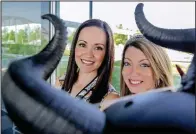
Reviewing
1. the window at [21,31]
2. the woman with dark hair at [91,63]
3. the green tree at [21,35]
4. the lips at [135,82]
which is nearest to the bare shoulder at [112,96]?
the woman with dark hair at [91,63]

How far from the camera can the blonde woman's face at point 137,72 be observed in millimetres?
1533

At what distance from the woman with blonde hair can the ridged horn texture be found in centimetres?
25

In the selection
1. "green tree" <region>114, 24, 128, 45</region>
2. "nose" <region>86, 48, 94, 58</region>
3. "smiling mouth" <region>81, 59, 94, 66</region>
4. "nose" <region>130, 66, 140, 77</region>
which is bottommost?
"nose" <region>130, 66, 140, 77</region>

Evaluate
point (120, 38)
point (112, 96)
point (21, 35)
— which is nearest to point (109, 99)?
point (112, 96)

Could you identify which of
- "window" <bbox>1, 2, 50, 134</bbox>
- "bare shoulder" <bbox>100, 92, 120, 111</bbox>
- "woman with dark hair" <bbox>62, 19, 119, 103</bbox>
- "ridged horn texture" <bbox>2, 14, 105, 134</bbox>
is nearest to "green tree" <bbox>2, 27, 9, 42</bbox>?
"window" <bbox>1, 2, 50, 134</bbox>

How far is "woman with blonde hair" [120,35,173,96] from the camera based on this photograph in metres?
1.53

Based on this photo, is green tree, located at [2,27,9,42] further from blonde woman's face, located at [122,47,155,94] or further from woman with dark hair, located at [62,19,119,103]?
blonde woman's face, located at [122,47,155,94]

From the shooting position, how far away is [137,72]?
5.07 ft

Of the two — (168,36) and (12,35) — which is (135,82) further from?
(12,35)

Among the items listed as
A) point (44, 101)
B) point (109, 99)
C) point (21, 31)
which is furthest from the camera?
point (21, 31)

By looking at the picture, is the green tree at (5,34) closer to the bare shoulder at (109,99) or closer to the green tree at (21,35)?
the green tree at (21,35)

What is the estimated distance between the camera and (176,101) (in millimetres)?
1416

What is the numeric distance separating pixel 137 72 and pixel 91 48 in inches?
11.3

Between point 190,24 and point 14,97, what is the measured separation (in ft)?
3.32
